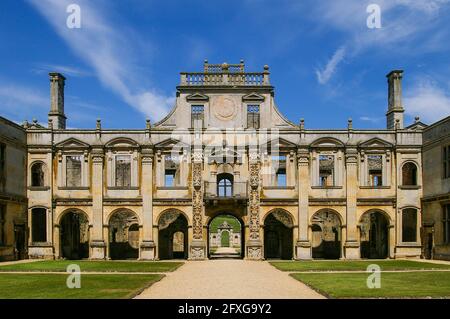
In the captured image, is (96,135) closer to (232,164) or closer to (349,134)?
(232,164)

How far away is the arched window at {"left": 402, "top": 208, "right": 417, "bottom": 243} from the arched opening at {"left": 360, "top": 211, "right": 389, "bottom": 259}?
1.23 m

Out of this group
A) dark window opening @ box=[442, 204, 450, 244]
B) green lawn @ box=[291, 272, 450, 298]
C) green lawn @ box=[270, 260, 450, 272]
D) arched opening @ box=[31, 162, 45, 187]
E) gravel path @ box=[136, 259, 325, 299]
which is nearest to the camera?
green lawn @ box=[291, 272, 450, 298]

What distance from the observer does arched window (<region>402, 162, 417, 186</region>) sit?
137ft

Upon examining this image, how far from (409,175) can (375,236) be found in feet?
20.1

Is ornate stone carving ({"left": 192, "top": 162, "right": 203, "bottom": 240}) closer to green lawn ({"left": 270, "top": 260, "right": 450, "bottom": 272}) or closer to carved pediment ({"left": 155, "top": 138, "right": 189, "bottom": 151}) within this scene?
carved pediment ({"left": 155, "top": 138, "right": 189, "bottom": 151})

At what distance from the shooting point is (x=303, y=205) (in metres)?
40.6

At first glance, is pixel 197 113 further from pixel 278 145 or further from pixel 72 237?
pixel 72 237

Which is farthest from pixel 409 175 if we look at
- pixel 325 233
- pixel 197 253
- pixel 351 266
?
pixel 197 253

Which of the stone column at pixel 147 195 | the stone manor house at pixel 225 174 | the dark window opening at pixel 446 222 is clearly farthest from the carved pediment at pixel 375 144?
the stone column at pixel 147 195

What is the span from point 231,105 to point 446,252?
56.5ft

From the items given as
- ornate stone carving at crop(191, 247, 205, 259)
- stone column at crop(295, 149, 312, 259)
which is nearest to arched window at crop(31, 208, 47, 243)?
ornate stone carving at crop(191, 247, 205, 259)

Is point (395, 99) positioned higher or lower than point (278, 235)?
higher

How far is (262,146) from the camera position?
40781 mm
